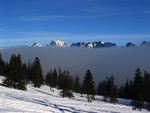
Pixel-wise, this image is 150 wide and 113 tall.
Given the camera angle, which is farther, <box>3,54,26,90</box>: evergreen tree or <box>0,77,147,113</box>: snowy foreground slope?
<box>3,54,26,90</box>: evergreen tree

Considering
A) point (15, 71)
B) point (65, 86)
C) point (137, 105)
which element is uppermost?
point (15, 71)

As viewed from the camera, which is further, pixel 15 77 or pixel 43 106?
pixel 15 77

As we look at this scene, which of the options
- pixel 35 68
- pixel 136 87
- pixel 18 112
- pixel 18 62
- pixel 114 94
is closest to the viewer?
pixel 18 112

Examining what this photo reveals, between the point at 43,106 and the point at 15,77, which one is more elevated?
the point at 15,77

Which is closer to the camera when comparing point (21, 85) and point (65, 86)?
point (21, 85)

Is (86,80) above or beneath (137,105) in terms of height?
above

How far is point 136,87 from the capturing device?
70.9 m

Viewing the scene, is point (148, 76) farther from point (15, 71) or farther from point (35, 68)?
point (15, 71)

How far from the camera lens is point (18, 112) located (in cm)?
1363

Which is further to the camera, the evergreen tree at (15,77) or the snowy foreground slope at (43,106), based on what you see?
the evergreen tree at (15,77)

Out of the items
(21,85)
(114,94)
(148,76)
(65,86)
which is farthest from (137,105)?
(21,85)

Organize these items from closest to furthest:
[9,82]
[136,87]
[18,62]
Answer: [9,82] < [18,62] < [136,87]

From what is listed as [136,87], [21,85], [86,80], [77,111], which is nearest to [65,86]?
[86,80]

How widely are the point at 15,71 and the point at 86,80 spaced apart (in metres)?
20.6
